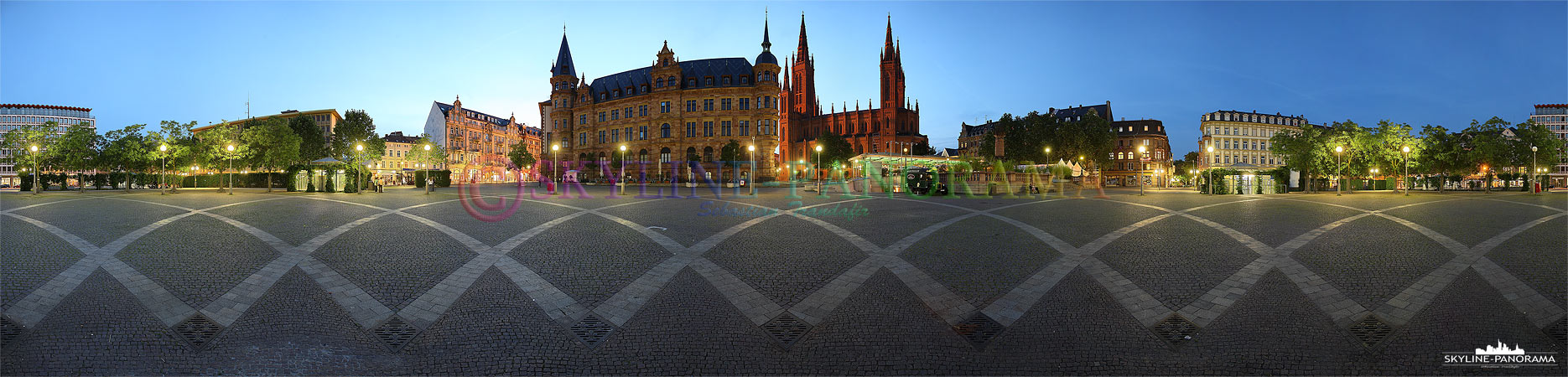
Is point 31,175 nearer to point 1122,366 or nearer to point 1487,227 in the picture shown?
point 1122,366

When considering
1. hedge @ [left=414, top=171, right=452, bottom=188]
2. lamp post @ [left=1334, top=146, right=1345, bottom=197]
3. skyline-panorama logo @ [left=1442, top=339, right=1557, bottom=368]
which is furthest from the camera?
hedge @ [left=414, top=171, right=452, bottom=188]

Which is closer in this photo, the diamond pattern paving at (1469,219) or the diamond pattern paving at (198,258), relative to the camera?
the diamond pattern paving at (198,258)

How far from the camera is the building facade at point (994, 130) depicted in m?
79.2

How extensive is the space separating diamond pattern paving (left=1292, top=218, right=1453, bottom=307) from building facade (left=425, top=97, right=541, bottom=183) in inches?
4190

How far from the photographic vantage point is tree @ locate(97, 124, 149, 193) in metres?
42.4

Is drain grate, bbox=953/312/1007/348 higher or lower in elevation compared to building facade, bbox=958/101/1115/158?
lower

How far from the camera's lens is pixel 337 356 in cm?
438

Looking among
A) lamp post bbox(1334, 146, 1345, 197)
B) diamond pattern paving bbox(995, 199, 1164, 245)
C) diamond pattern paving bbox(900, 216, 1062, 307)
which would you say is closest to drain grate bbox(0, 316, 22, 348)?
diamond pattern paving bbox(900, 216, 1062, 307)

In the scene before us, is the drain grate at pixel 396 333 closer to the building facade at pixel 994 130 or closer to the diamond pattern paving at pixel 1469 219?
the diamond pattern paving at pixel 1469 219

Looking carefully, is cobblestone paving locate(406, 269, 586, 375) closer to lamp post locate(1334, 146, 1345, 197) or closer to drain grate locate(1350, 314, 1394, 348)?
drain grate locate(1350, 314, 1394, 348)

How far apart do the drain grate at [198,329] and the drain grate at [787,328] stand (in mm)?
4314

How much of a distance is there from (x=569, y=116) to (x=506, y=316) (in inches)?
3351

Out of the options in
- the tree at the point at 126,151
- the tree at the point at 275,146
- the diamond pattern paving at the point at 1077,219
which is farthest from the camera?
the tree at the point at 275,146

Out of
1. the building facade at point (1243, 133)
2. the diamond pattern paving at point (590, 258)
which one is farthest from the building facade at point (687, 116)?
the building facade at point (1243, 133)
